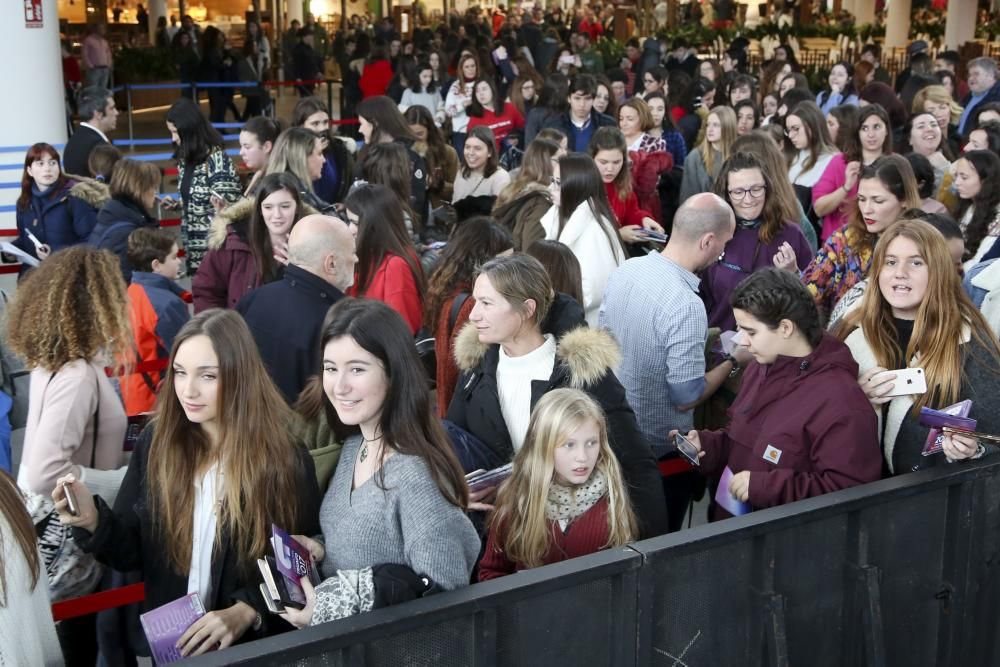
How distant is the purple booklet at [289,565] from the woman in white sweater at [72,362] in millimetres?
979

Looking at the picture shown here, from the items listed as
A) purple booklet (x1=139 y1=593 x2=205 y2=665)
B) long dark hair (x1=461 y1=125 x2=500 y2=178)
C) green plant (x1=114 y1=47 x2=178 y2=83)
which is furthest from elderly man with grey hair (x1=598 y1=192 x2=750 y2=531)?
green plant (x1=114 y1=47 x2=178 y2=83)

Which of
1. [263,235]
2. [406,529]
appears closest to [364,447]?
[406,529]

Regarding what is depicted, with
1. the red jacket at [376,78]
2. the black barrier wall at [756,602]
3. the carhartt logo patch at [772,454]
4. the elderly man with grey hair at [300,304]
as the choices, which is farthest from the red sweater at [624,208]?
the red jacket at [376,78]

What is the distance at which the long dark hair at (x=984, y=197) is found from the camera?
5926 millimetres

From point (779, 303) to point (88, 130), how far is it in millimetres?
7289

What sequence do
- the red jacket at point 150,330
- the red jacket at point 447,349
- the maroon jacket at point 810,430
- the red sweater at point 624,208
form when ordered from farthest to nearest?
the red sweater at point 624,208 → the red jacket at point 150,330 → the red jacket at point 447,349 → the maroon jacket at point 810,430

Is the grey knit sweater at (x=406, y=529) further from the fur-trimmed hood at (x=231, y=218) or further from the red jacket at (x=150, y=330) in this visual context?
the fur-trimmed hood at (x=231, y=218)

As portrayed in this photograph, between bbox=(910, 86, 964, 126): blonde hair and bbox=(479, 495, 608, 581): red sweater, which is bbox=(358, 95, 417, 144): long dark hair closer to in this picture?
bbox=(910, 86, 964, 126): blonde hair

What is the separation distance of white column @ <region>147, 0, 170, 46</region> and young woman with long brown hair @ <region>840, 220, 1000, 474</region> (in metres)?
28.1

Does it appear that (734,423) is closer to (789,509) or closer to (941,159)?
(789,509)

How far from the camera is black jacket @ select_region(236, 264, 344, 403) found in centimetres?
436

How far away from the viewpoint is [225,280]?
5.81 meters

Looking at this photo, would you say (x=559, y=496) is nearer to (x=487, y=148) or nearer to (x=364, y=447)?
(x=364, y=447)

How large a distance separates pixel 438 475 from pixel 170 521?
81cm
